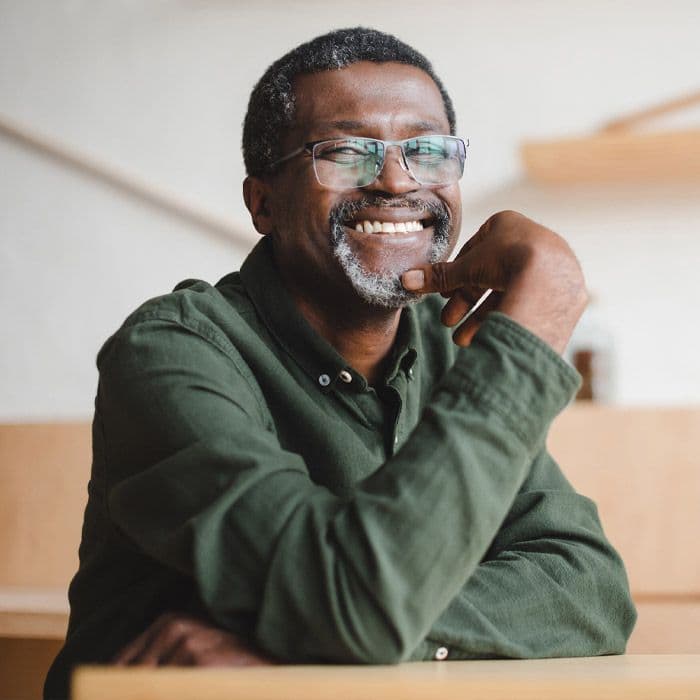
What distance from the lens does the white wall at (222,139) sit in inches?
105

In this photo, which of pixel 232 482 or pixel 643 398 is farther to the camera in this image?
pixel 643 398

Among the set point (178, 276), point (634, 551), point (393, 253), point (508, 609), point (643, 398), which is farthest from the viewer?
point (178, 276)

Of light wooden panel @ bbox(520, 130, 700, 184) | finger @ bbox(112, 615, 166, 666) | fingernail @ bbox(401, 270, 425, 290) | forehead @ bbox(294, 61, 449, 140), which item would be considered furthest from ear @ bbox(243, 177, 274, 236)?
light wooden panel @ bbox(520, 130, 700, 184)

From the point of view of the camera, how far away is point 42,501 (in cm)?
227

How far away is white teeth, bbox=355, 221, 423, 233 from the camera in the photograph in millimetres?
1360

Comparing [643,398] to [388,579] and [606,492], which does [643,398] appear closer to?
[606,492]

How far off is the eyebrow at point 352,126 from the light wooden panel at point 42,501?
1146mm

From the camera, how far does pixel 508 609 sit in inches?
44.8

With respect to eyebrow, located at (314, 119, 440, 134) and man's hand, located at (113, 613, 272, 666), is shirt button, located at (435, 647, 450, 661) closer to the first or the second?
man's hand, located at (113, 613, 272, 666)

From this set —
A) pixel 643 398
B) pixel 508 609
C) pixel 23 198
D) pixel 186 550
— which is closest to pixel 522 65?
pixel 643 398

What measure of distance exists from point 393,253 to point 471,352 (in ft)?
1.46

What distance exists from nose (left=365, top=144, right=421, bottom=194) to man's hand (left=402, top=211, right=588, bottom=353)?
12cm

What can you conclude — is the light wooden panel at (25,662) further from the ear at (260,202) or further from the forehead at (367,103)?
the forehead at (367,103)

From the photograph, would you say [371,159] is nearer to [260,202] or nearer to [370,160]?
[370,160]
